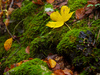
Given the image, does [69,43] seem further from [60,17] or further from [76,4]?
[76,4]

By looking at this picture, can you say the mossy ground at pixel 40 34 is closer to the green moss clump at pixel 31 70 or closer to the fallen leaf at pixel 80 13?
the fallen leaf at pixel 80 13

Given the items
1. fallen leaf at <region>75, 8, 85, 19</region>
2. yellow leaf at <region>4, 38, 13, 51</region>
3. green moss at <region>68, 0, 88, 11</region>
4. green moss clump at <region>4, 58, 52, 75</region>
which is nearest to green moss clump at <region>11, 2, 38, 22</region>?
yellow leaf at <region>4, 38, 13, 51</region>

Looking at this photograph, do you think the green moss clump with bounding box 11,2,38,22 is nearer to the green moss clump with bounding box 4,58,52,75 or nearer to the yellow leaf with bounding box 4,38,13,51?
the yellow leaf with bounding box 4,38,13,51

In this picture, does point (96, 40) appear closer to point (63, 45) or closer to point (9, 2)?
point (63, 45)

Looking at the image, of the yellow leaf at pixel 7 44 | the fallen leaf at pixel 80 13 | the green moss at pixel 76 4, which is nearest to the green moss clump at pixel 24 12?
the yellow leaf at pixel 7 44

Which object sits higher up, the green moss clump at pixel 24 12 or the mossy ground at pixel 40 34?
the green moss clump at pixel 24 12

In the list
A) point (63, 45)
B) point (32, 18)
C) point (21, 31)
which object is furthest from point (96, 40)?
point (21, 31)

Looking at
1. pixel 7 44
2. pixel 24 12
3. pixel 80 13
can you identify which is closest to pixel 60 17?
pixel 80 13

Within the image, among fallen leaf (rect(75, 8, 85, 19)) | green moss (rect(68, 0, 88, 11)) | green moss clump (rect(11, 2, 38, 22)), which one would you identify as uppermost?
green moss clump (rect(11, 2, 38, 22))
